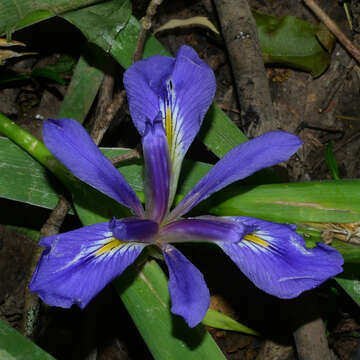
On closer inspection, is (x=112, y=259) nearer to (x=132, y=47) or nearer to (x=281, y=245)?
(x=281, y=245)

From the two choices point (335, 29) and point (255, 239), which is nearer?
point (255, 239)

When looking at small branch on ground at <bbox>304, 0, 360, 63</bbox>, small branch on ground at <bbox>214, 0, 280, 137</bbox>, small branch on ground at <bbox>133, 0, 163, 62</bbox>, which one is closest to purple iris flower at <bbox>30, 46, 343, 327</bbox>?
small branch on ground at <bbox>133, 0, 163, 62</bbox>

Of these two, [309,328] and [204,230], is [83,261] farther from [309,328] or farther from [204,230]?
[309,328]

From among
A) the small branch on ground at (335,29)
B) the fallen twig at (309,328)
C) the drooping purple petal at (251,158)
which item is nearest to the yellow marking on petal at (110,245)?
the drooping purple petal at (251,158)

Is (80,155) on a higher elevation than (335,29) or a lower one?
higher

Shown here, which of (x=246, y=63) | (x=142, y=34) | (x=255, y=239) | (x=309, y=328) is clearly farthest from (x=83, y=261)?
(x=246, y=63)

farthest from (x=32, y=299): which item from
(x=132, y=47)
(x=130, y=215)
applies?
(x=132, y=47)

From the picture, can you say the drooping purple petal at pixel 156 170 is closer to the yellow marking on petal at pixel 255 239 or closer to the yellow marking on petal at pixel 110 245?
the yellow marking on petal at pixel 110 245
